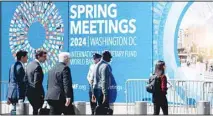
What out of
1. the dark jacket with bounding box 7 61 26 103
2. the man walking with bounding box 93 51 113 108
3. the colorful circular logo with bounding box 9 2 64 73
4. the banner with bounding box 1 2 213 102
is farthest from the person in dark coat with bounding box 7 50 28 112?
the colorful circular logo with bounding box 9 2 64 73

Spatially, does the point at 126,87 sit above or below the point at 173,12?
below

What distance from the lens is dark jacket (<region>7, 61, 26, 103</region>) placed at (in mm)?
16922

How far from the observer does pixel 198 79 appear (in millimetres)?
19953

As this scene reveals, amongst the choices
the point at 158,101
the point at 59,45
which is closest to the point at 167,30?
the point at 59,45

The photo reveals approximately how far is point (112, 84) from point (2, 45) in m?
4.01

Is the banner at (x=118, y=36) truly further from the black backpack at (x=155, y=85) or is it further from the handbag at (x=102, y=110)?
the black backpack at (x=155, y=85)

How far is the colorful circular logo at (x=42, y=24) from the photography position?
824 inches

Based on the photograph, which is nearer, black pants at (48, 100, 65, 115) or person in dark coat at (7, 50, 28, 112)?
black pants at (48, 100, 65, 115)

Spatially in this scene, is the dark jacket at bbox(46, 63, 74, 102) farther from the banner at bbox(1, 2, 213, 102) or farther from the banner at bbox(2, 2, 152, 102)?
the banner at bbox(2, 2, 152, 102)

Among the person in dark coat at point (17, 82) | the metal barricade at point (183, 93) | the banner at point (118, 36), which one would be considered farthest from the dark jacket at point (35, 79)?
the metal barricade at point (183, 93)

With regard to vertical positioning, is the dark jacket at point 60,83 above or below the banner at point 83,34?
below

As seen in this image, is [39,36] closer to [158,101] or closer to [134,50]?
[134,50]

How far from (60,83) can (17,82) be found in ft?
9.04

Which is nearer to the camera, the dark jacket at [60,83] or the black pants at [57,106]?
the dark jacket at [60,83]
